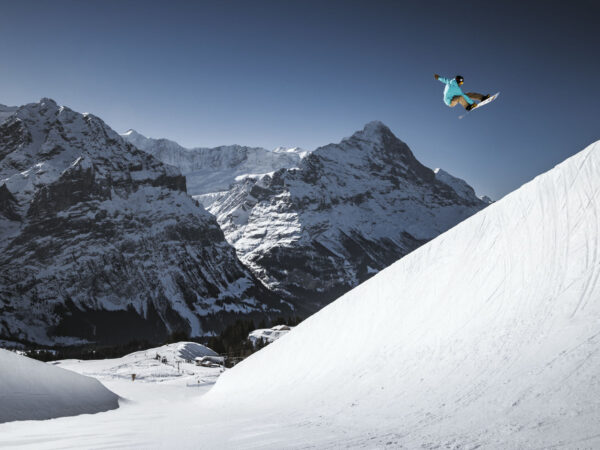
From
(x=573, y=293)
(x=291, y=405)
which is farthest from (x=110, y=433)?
(x=573, y=293)

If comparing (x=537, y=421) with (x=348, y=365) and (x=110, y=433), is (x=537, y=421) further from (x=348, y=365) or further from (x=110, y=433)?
(x=110, y=433)

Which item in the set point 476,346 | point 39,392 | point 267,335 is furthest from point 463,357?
point 267,335

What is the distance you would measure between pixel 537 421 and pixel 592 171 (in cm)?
767

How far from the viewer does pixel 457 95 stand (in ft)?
53.4

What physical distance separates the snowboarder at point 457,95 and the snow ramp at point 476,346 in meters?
4.86

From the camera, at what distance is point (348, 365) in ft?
42.9

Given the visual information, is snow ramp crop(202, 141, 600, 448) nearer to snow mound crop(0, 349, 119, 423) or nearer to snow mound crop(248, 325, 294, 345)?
snow mound crop(0, 349, 119, 423)

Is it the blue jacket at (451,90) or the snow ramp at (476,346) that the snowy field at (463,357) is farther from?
the blue jacket at (451,90)

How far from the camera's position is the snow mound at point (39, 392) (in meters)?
14.8

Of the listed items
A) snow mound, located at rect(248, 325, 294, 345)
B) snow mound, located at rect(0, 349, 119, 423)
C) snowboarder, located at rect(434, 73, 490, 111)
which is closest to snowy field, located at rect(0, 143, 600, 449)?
snow mound, located at rect(0, 349, 119, 423)

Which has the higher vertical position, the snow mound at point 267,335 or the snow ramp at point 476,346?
the snow ramp at point 476,346

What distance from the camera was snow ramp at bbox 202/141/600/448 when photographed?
6922 mm

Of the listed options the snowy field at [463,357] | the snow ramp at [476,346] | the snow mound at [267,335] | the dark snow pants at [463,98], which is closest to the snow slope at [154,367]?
the snow mound at [267,335]

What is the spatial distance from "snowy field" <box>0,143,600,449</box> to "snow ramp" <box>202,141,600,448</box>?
4cm
